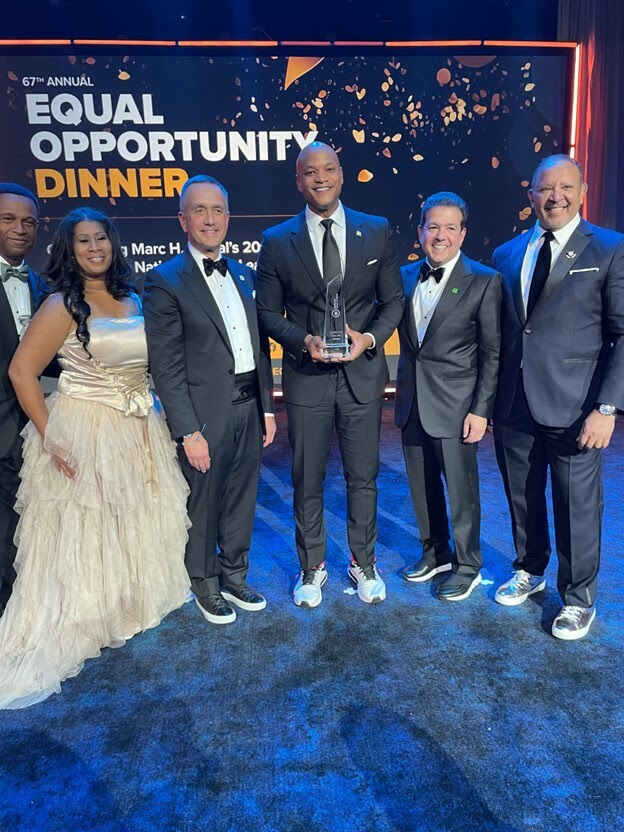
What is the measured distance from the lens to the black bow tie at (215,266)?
2315mm

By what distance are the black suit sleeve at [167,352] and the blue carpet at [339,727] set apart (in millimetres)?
931

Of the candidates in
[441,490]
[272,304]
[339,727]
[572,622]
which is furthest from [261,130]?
[339,727]

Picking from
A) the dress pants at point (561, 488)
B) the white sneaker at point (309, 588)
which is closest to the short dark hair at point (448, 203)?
the dress pants at point (561, 488)

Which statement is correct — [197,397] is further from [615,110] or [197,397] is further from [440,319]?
[615,110]

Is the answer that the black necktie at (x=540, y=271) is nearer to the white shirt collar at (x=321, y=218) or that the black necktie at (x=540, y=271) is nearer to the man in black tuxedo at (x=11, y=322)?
the white shirt collar at (x=321, y=218)

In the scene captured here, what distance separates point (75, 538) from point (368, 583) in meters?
1.27

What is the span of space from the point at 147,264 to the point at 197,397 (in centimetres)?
385

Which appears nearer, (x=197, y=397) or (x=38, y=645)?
(x=38, y=645)

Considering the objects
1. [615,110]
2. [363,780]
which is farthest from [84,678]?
[615,110]

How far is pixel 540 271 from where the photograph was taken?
2.28 metres

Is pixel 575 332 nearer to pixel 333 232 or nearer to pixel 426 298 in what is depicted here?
pixel 426 298

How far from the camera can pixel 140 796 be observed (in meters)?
1.66

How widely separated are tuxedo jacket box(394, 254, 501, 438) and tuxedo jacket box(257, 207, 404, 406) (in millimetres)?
158

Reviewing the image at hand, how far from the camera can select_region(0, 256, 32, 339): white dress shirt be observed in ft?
7.71
